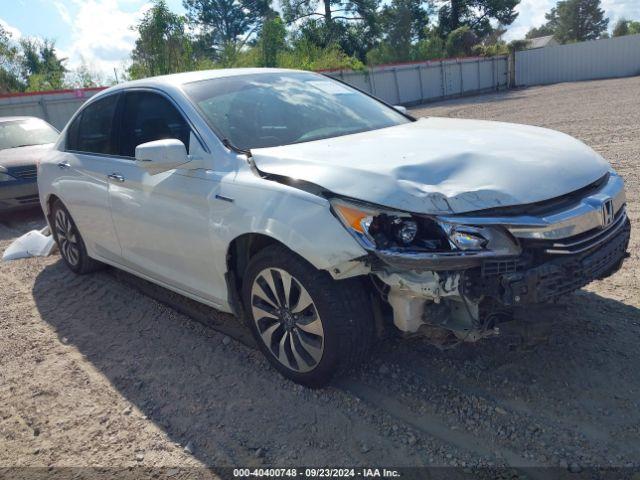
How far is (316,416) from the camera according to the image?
292cm

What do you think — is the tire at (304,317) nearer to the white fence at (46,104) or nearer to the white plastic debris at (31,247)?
the white plastic debris at (31,247)

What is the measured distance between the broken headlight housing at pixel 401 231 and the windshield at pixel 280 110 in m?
0.99

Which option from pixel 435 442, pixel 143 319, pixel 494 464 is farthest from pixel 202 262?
pixel 494 464

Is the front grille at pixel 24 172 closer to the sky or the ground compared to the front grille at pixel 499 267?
closer to the ground

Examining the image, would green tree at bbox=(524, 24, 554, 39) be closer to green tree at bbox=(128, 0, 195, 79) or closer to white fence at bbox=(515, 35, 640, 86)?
white fence at bbox=(515, 35, 640, 86)

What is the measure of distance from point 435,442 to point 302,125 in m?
2.11

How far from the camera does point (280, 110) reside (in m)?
3.78

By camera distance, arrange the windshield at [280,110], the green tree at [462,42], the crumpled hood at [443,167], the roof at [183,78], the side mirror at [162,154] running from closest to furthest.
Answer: the crumpled hood at [443,167]
the side mirror at [162,154]
the windshield at [280,110]
the roof at [183,78]
the green tree at [462,42]

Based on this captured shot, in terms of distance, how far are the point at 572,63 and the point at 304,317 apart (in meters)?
38.5

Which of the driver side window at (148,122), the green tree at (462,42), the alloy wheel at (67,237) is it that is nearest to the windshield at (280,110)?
the driver side window at (148,122)

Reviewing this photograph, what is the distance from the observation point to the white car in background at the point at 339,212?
254 centimetres

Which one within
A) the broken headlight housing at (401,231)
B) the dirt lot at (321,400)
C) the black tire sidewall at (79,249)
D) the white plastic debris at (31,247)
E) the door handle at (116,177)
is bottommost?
the dirt lot at (321,400)

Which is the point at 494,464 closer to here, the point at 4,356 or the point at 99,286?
the point at 4,356

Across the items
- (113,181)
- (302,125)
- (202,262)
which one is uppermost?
(302,125)
